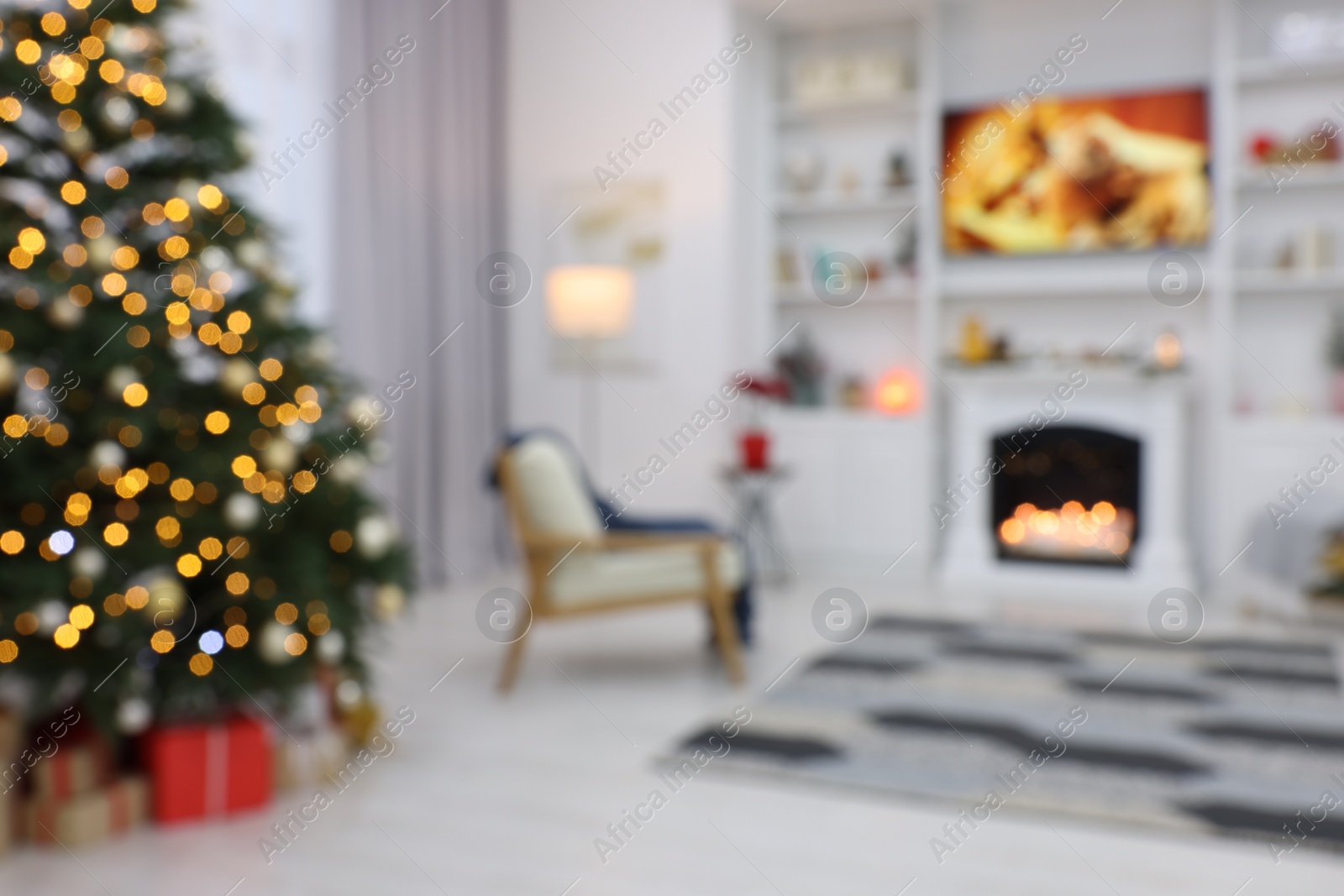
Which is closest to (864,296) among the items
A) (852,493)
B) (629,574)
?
(852,493)

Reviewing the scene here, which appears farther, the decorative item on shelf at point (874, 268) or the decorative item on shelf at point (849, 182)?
the decorative item on shelf at point (849, 182)

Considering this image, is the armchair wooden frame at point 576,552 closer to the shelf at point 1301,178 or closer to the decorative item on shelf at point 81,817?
the decorative item on shelf at point 81,817

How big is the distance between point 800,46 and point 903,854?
4926 millimetres

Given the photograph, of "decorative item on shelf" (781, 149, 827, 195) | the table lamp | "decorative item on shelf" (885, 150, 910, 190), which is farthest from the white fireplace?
the table lamp

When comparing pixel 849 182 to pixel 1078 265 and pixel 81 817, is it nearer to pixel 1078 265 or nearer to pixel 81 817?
pixel 1078 265

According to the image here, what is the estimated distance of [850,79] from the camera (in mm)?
6066

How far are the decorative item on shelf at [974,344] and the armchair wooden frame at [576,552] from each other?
7.76 feet

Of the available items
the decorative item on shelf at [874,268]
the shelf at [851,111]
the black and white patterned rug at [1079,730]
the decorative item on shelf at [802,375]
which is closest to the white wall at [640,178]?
the decorative item on shelf at [802,375]

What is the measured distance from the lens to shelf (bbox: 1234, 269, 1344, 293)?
521 centimetres

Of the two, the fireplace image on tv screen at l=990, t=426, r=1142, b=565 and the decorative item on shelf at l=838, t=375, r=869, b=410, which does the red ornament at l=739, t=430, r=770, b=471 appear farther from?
the fireplace image on tv screen at l=990, t=426, r=1142, b=565

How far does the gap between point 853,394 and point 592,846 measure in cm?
398

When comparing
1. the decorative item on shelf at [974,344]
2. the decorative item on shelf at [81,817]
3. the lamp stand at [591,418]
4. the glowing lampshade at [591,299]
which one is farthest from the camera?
the lamp stand at [591,418]

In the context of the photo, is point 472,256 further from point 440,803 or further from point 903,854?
point 903,854

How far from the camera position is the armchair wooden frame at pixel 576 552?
12.6ft
